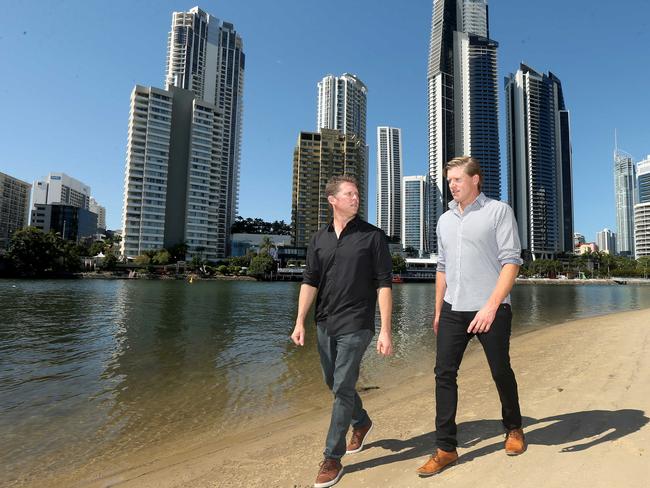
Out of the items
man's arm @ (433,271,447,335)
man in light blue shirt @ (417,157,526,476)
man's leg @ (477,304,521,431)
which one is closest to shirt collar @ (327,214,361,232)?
man in light blue shirt @ (417,157,526,476)

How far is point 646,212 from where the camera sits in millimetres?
171625

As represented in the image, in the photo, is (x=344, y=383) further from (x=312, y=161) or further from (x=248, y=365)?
(x=312, y=161)

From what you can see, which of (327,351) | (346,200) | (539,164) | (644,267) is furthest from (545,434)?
(539,164)

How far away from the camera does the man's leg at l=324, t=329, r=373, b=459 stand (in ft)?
9.44

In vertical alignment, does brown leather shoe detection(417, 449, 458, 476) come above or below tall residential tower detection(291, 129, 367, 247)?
below

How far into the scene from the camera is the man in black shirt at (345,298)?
2883mm

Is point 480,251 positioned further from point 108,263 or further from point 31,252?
point 108,263

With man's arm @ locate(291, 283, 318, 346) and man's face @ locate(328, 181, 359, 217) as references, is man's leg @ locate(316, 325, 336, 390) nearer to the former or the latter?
man's arm @ locate(291, 283, 318, 346)

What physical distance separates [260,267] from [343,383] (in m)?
111

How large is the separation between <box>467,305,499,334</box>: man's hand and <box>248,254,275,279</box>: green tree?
111223mm

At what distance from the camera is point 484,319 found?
9.18ft

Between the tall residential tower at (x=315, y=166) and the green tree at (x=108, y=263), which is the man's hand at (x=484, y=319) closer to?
the green tree at (x=108, y=263)

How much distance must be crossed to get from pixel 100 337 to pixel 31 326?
205 inches

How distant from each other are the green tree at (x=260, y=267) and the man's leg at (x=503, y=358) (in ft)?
364
